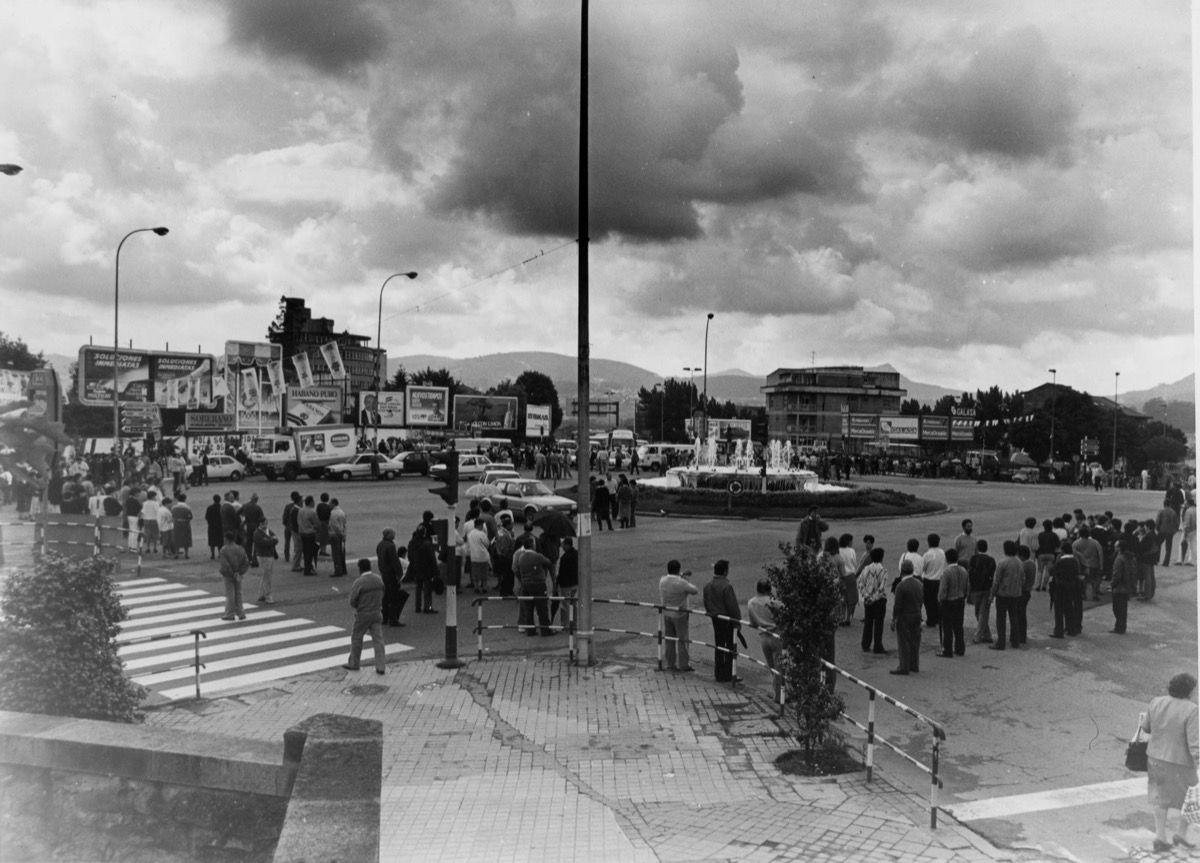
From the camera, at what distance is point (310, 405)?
197ft

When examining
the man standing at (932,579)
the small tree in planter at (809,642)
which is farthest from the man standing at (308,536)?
the small tree in planter at (809,642)

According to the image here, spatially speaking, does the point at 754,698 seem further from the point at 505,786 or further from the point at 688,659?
the point at 505,786

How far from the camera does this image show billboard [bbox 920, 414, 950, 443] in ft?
281

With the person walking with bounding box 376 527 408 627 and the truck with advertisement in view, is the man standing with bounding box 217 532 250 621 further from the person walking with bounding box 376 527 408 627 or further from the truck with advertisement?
the truck with advertisement

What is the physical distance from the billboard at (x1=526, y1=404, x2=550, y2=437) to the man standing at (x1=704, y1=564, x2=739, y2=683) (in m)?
58.9

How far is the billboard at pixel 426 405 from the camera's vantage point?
65.4 m

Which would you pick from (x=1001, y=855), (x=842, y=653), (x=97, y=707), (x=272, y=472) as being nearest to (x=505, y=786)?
(x=97, y=707)

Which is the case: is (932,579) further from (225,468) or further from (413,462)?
(413,462)

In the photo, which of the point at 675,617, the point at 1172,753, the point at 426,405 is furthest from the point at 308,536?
the point at 426,405

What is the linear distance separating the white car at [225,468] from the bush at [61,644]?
3981cm

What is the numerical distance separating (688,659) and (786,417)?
404 feet

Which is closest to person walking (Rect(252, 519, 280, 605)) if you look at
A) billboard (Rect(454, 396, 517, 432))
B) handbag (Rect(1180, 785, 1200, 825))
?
handbag (Rect(1180, 785, 1200, 825))

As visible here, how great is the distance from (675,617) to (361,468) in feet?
128

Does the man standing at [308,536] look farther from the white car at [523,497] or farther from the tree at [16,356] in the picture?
the tree at [16,356]
